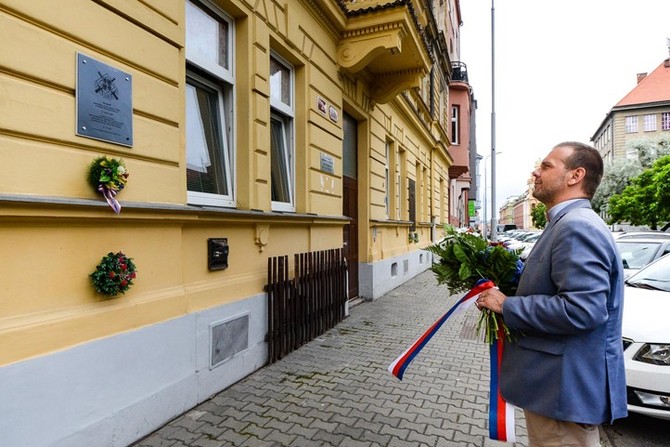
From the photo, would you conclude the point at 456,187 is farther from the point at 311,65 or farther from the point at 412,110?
the point at 311,65

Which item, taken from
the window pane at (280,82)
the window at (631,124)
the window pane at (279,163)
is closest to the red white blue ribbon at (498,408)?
the window pane at (279,163)

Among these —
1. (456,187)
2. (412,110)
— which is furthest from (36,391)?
(456,187)

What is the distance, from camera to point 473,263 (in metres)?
2.44

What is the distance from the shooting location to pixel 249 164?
4566 mm

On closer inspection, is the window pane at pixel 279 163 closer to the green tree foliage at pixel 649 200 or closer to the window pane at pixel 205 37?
the window pane at pixel 205 37

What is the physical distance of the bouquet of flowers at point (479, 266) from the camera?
233cm

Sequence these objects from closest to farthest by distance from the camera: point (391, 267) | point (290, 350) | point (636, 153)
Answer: point (290, 350) → point (391, 267) → point (636, 153)

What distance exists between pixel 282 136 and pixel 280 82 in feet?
2.48

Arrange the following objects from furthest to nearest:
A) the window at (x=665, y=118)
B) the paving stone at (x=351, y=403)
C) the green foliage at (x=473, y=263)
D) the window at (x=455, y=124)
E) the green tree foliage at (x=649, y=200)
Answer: the window at (x=665, y=118) < the window at (x=455, y=124) < the green tree foliage at (x=649, y=200) < the paving stone at (x=351, y=403) < the green foliage at (x=473, y=263)

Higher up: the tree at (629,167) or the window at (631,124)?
the window at (631,124)

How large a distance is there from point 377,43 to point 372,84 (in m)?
1.86

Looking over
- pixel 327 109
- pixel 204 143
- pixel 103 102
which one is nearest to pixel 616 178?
pixel 327 109

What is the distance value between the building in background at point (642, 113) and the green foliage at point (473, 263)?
57.9m

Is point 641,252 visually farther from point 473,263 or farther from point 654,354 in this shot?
point 473,263
